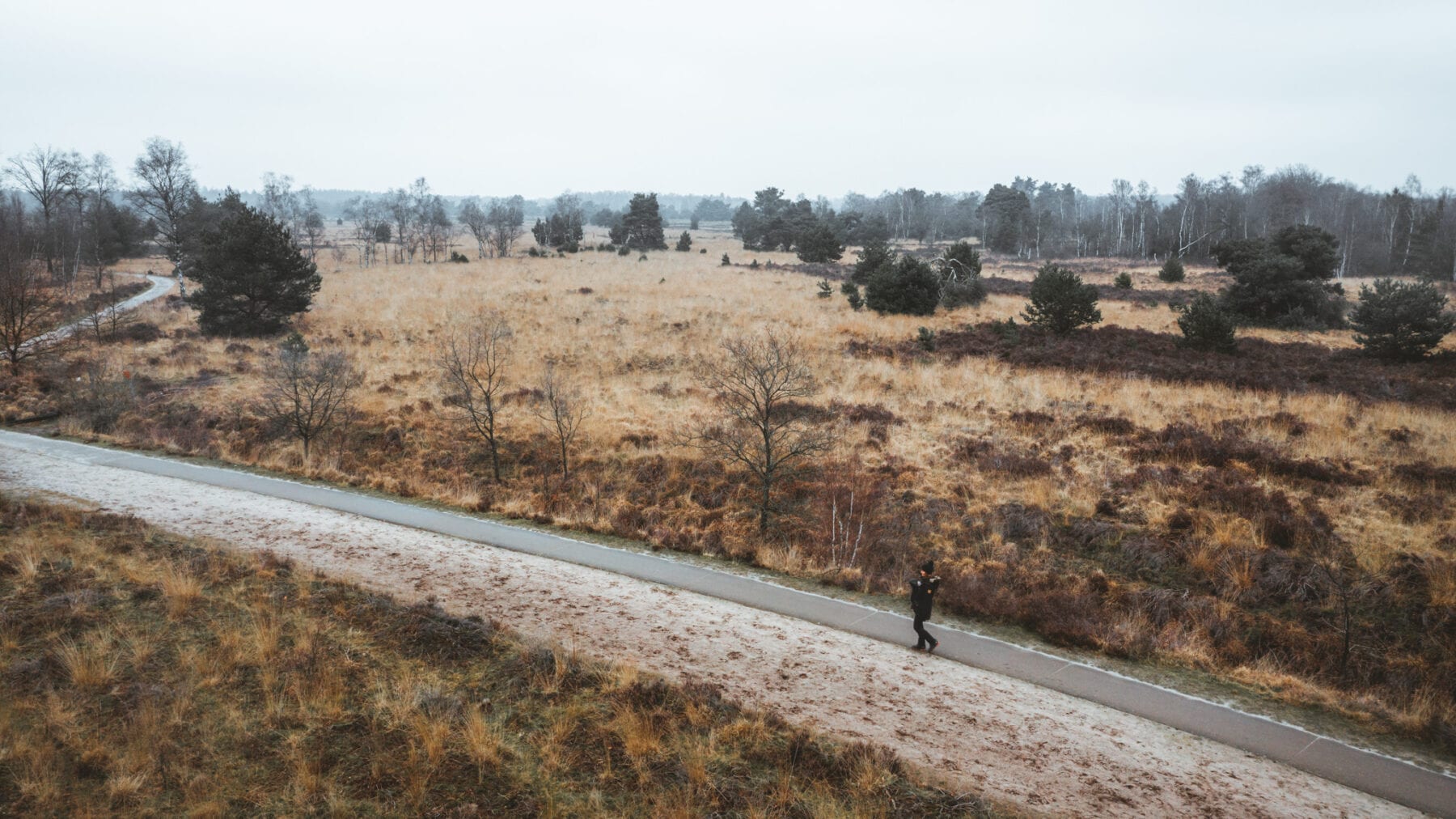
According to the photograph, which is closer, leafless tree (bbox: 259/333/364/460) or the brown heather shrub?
leafless tree (bbox: 259/333/364/460)

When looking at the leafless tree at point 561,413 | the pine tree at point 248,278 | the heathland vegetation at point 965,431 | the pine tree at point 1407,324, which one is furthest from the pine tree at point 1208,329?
the pine tree at point 248,278

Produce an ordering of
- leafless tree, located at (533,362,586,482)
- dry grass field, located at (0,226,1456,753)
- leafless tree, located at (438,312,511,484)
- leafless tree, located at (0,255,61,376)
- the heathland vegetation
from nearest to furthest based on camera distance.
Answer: dry grass field, located at (0,226,1456,753) < the heathland vegetation < leafless tree, located at (533,362,586,482) < leafless tree, located at (438,312,511,484) < leafless tree, located at (0,255,61,376)

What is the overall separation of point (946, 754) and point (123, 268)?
3415 inches

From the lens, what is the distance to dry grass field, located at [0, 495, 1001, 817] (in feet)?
23.6

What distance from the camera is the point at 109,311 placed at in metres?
40.3

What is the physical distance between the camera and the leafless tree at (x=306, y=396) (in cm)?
2189

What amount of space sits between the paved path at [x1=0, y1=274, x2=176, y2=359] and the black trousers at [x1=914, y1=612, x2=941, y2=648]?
37620 millimetres

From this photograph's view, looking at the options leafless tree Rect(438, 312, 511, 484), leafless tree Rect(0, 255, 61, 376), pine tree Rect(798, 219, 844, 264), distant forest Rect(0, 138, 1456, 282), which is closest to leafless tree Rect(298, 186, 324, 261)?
distant forest Rect(0, 138, 1456, 282)

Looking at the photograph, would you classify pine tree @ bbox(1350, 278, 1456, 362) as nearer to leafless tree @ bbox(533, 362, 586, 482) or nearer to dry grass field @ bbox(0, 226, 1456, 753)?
dry grass field @ bbox(0, 226, 1456, 753)

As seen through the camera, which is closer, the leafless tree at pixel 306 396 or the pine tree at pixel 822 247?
the leafless tree at pixel 306 396

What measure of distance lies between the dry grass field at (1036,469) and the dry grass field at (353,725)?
5553 millimetres

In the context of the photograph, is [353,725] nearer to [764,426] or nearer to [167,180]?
[764,426]

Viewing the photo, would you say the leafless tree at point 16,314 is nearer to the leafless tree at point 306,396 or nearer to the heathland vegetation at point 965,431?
the heathland vegetation at point 965,431

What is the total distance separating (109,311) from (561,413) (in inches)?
1419
